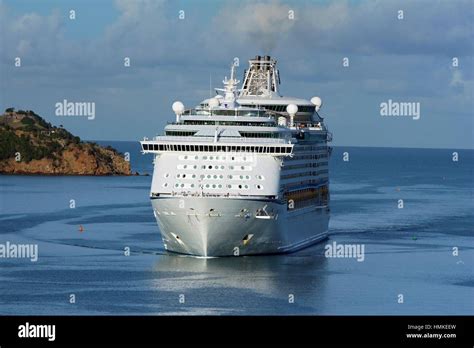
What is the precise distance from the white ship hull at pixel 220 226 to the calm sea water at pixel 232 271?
64 cm

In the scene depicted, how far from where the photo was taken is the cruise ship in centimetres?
6519

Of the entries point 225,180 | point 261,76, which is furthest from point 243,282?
point 261,76

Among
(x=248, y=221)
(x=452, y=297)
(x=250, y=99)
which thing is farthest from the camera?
(x=250, y=99)

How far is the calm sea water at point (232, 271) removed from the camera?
A: 5653 cm

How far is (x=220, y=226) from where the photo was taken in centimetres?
6519

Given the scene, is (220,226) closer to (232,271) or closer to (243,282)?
(232,271)

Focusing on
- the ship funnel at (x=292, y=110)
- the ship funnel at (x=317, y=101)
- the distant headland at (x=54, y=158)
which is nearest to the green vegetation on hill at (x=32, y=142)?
the distant headland at (x=54, y=158)

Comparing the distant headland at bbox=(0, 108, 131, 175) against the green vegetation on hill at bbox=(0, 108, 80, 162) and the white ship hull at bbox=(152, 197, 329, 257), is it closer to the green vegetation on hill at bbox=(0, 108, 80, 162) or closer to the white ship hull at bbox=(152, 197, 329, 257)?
the green vegetation on hill at bbox=(0, 108, 80, 162)

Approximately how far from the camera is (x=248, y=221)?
2579 inches

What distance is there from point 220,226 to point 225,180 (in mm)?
2197

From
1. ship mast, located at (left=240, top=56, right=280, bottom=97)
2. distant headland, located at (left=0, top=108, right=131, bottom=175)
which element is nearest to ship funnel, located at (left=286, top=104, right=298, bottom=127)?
ship mast, located at (left=240, top=56, right=280, bottom=97)
